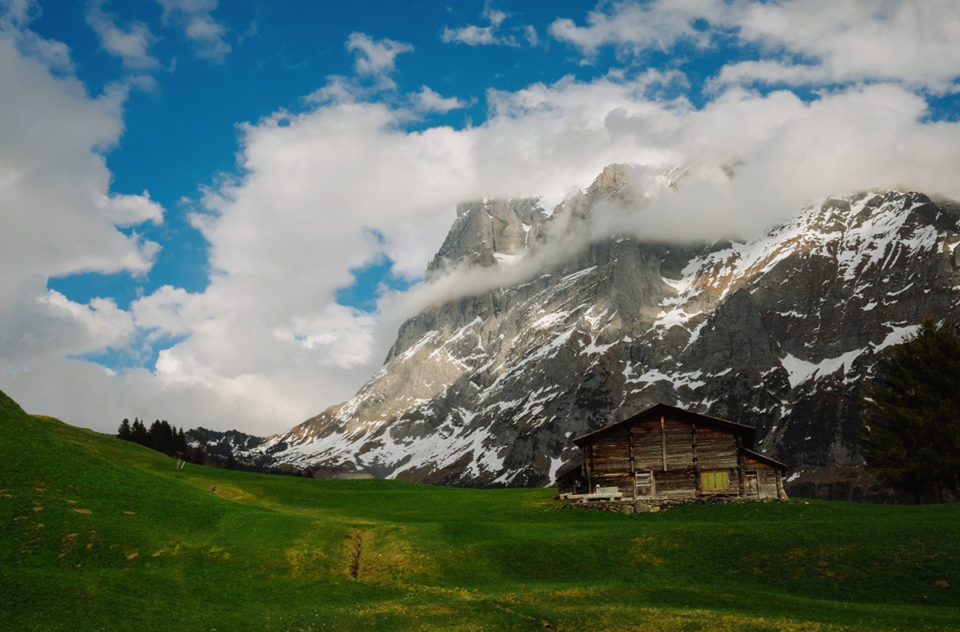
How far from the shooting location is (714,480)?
63.1 metres

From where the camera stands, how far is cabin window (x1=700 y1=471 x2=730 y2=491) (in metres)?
62.9

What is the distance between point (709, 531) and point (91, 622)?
3227cm

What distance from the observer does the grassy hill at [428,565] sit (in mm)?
27203

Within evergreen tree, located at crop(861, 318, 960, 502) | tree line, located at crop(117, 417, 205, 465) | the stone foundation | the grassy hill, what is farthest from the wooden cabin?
tree line, located at crop(117, 417, 205, 465)

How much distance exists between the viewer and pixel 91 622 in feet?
84.5

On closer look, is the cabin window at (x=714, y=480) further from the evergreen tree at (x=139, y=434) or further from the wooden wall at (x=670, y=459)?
the evergreen tree at (x=139, y=434)

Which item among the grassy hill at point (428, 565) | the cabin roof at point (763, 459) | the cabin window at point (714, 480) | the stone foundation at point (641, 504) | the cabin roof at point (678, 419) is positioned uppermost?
the cabin roof at point (678, 419)

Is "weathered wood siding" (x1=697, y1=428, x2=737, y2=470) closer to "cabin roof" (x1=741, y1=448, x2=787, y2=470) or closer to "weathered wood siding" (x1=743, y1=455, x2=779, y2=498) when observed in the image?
"cabin roof" (x1=741, y1=448, x2=787, y2=470)

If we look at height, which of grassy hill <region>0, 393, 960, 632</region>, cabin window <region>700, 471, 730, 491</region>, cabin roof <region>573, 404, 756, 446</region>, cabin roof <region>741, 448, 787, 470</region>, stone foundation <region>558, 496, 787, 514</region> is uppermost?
cabin roof <region>573, 404, 756, 446</region>

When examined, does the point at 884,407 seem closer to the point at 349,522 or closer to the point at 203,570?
the point at 349,522

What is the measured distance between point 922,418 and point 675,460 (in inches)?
829

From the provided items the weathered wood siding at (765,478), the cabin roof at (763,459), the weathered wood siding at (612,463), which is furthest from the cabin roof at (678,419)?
the weathered wood siding at (765,478)

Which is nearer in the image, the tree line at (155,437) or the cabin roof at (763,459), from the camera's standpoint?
the cabin roof at (763,459)

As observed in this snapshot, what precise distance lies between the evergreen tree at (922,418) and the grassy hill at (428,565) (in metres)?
13.5
